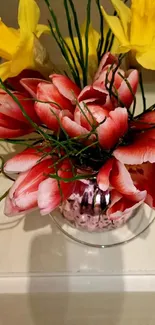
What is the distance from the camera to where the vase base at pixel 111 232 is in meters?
0.79

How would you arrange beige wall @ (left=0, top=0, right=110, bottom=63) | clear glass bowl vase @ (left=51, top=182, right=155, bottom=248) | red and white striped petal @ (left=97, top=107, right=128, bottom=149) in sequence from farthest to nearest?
beige wall @ (left=0, top=0, right=110, bottom=63), clear glass bowl vase @ (left=51, top=182, right=155, bottom=248), red and white striped petal @ (left=97, top=107, right=128, bottom=149)

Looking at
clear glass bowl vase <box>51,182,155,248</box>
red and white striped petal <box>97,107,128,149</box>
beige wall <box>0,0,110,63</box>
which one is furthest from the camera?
beige wall <box>0,0,110,63</box>

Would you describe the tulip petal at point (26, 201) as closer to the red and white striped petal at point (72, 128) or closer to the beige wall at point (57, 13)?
the red and white striped petal at point (72, 128)

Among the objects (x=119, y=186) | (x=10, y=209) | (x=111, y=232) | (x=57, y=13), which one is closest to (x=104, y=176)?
(x=119, y=186)

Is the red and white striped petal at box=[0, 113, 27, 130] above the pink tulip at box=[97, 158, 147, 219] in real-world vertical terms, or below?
above

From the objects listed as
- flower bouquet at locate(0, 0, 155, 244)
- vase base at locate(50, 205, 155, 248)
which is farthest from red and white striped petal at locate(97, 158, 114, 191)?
vase base at locate(50, 205, 155, 248)

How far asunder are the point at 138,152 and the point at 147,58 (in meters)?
0.11

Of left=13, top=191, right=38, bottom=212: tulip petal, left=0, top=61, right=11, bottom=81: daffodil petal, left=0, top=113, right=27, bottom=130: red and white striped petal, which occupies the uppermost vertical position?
left=0, top=61, right=11, bottom=81: daffodil petal

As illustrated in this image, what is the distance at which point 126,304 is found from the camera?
2.58 ft

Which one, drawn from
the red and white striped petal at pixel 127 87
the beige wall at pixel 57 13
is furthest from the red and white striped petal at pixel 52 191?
the beige wall at pixel 57 13

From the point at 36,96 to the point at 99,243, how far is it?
0.29 m

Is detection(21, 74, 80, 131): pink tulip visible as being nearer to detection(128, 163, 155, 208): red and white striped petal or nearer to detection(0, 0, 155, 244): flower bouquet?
detection(0, 0, 155, 244): flower bouquet

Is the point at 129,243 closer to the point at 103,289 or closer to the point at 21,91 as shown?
the point at 103,289

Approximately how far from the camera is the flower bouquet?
0.58 meters
